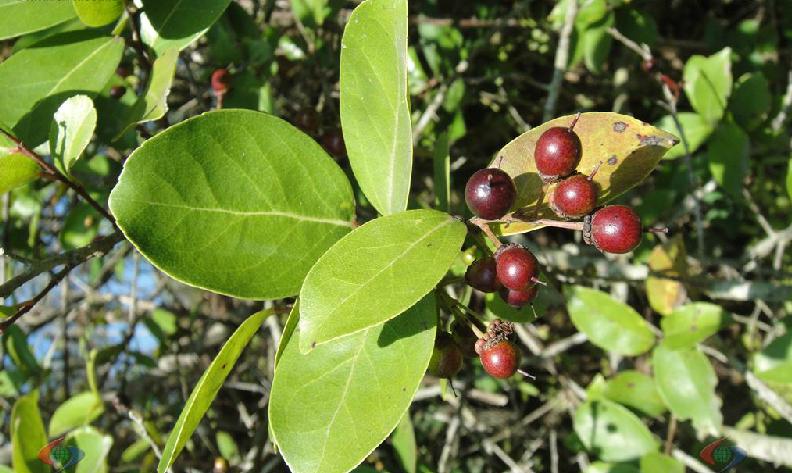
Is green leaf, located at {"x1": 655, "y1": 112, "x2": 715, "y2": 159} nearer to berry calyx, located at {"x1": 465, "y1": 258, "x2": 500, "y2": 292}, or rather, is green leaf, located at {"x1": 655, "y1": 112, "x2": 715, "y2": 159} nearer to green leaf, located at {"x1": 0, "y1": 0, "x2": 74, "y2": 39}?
berry calyx, located at {"x1": 465, "y1": 258, "x2": 500, "y2": 292}

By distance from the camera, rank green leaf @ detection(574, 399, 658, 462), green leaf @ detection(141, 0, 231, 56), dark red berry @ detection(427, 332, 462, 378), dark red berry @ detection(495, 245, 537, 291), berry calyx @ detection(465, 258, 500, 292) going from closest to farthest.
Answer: dark red berry @ detection(495, 245, 537, 291) < berry calyx @ detection(465, 258, 500, 292) < dark red berry @ detection(427, 332, 462, 378) < green leaf @ detection(141, 0, 231, 56) < green leaf @ detection(574, 399, 658, 462)

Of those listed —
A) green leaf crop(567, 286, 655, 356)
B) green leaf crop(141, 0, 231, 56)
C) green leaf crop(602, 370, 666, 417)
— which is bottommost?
green leaf crop(602, 370, 666, 417)

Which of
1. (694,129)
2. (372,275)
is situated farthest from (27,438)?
(694,129)

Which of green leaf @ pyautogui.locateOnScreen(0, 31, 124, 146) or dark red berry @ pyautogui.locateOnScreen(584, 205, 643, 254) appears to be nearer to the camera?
dark red berry @ pyautogui.locateOnScreen(584, 205, 643, 254)

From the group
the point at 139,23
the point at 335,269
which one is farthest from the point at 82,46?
the point at 335,269

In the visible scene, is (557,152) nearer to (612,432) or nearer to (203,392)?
(203,392)

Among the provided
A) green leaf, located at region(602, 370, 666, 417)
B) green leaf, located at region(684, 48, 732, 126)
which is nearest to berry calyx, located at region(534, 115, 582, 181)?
green leaf, located at region(602, 370, 666, 417)
